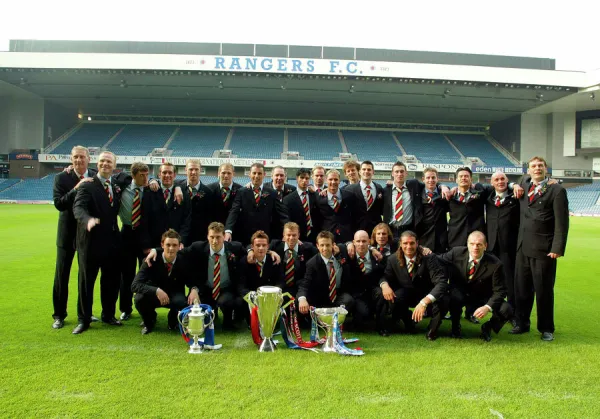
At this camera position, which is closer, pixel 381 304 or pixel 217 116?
pixel 381 304

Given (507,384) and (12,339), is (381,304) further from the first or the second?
(12,339)

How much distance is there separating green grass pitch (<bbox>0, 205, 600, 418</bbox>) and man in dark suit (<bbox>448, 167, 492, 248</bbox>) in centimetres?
105

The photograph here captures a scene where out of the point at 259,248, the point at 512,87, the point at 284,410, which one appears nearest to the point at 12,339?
the point at 259,248

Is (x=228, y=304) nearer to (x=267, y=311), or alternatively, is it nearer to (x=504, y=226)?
(x=267, y=311)

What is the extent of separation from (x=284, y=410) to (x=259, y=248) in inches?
80.6

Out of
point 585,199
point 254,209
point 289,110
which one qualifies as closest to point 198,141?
point 289,110

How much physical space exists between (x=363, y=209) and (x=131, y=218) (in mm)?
2696

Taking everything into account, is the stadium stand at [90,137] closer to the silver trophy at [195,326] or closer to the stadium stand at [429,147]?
the stadium stand at [429,147]

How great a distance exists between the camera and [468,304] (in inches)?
182

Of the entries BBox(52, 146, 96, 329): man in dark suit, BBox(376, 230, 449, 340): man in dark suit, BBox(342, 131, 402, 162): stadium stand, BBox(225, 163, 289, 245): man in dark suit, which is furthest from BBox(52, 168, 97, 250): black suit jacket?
BBox(342, 131, 402, 162): stadium stand

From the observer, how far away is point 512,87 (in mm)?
27266

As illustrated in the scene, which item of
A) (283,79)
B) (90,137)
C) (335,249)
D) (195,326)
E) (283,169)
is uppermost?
(283,79)

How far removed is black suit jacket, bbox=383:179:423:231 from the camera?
17.2 feet

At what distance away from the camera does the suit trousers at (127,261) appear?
4859mm
